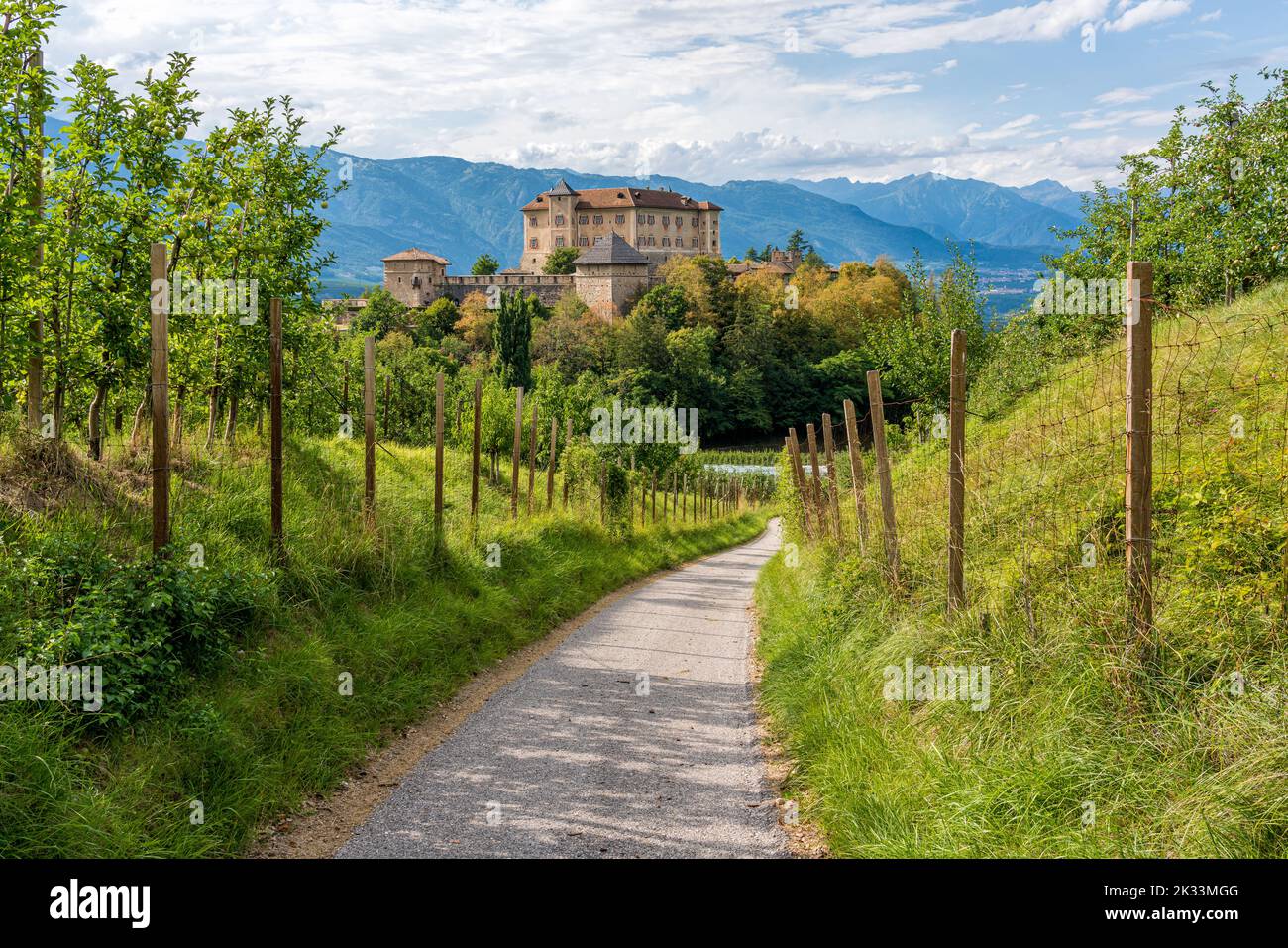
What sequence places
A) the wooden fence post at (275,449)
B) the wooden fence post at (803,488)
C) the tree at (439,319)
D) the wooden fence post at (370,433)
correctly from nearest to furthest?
1. the wooden fence post at (275,449)
2. the wooden fence post at (370,433)
3. the wooden fence post at (803,488)
4. the tree at (439,319)

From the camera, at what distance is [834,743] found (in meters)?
6.36

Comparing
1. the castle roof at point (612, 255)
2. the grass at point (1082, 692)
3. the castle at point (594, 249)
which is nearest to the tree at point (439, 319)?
the castle at point (594, 249)

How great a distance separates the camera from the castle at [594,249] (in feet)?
374

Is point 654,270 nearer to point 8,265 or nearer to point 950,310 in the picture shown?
point 950,310

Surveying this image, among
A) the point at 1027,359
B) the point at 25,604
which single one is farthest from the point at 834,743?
the point at 1027,359

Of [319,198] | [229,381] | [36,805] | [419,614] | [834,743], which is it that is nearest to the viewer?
[36,805]

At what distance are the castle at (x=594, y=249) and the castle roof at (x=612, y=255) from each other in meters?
0.12

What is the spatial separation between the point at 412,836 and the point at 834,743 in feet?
8.90

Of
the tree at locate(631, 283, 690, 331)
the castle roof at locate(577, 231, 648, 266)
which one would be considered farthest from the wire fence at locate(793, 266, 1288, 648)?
the castle roof at locate(577, 231, 648, 266)

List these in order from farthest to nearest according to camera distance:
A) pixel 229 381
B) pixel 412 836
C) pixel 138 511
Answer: pixel 229 381, pixel 138 511, pixel 412 836

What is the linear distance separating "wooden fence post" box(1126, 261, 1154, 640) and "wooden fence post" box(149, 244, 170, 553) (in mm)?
6348

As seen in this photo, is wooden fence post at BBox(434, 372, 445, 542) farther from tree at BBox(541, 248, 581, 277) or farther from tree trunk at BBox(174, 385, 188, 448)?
tree at BBox(541, 248, 581, 277)

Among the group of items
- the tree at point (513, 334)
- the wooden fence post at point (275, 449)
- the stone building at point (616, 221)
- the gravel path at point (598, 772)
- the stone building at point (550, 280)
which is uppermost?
the stone building at point (616, 221)

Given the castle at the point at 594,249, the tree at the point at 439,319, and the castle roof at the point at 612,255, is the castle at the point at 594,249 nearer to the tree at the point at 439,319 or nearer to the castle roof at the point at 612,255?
the castle roof at the point at 612,255
